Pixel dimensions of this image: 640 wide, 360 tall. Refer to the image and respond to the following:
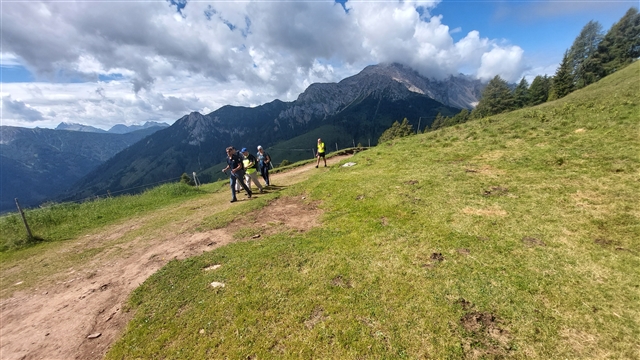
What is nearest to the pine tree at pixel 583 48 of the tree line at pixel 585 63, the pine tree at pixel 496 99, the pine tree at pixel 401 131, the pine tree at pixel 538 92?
the tree line at pixel 585 63

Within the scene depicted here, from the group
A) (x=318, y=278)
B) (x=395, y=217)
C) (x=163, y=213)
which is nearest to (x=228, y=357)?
(x=318, y=278)

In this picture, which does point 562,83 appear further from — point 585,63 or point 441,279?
point 441,279

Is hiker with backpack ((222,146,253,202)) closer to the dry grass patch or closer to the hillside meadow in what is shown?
the hillside meadow

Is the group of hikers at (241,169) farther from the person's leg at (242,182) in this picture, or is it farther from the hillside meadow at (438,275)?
the hillside meadow at (438,275)

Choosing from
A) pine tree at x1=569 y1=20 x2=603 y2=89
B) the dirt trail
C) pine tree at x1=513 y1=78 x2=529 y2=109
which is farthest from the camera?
pine tree at x1=513 y1=78 x2=529 y2=109

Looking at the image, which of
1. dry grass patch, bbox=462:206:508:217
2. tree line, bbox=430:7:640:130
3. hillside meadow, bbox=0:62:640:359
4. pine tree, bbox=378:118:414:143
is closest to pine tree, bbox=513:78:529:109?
tree line, bbox=430:7:640:130

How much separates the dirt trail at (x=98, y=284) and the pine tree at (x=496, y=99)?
308 feet

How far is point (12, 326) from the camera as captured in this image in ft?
23.6

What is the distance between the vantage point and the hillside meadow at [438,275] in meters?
4.90

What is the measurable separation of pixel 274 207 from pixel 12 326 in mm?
9185

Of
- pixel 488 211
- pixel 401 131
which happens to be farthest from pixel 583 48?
pixel 488 211

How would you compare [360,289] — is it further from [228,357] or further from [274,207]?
[274,207]

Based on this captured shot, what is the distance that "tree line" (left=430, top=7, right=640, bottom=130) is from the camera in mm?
65500

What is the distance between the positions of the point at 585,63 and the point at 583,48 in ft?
35.8
